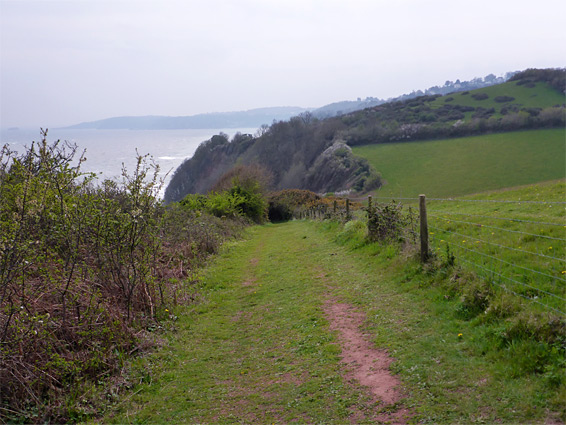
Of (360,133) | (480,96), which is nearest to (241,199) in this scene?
(360,133)

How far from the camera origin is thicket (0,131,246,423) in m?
4.84

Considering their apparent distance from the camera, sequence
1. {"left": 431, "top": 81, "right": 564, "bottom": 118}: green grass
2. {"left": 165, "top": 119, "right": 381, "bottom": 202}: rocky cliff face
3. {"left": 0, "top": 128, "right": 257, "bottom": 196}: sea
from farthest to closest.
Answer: {"left": 431, "top": 81, "right": 564, "bottom": 118}: green grass < {"left": 165, "top": 119, "right": 381, "bottom": 202}: rocky cliff face < {"left": 0, "top": 128, "right": 257, "bottom": 196}: sea

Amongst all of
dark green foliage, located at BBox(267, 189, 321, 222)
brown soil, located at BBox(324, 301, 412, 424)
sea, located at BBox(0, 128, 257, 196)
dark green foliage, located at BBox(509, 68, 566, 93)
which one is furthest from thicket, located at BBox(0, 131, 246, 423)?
dark green foliage, located at BBox(509, 68, 566, 93)

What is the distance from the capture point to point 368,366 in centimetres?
502

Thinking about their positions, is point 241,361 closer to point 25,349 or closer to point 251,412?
point 251,412

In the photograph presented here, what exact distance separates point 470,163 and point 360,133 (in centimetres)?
2794

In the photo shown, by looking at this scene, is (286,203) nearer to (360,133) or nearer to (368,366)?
(368,366)

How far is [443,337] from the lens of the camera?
17.3 feet

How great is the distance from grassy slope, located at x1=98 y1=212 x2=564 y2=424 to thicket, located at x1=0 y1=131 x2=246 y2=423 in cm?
63

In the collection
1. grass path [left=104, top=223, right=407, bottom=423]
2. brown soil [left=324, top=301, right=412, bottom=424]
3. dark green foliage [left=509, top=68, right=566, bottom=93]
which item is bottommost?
grass path [left=104, top=223, right=407, bottom=423]

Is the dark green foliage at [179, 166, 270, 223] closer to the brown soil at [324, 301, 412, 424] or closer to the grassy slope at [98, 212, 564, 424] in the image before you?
the grassy slope at [98, 212, 564, 424]

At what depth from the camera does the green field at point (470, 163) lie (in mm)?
49688

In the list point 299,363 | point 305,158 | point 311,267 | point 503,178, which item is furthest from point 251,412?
point 305,158

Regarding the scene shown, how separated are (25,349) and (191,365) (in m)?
2.00
